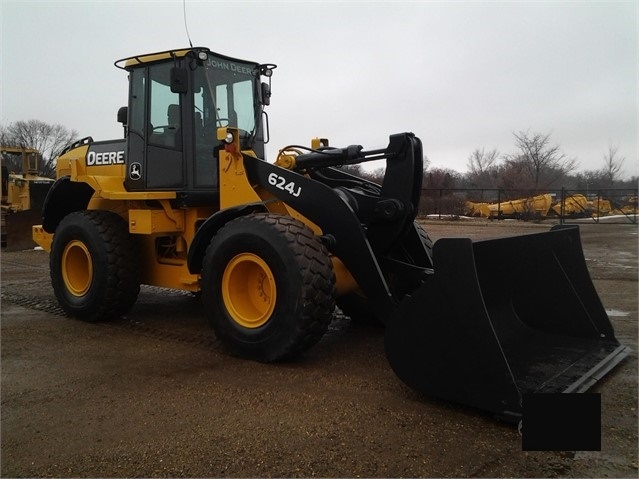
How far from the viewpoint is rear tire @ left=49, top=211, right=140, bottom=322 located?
580 centimetres

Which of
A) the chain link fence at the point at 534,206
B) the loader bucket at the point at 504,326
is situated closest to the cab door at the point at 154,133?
the loader bucket at the point at 504,326

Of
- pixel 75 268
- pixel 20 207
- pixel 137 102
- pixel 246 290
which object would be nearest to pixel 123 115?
pixel 137 102

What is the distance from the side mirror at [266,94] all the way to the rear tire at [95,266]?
214cm

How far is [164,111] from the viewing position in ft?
19.2

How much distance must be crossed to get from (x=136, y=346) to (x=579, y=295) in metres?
4.01

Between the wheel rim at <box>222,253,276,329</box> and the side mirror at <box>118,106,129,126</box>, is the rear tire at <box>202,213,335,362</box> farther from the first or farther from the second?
the side mirror at <box>118,106,129,126</box>

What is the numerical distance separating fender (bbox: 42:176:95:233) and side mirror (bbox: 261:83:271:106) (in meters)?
2.45

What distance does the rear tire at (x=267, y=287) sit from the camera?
4.13m

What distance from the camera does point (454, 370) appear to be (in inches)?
131

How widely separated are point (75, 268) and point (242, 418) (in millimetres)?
3922

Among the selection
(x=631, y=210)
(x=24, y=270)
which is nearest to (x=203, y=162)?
(x=24, y=270)

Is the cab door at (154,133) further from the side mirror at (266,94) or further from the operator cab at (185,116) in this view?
the side mirror at (266,94)

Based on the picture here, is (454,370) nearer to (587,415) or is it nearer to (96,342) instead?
(587,415)

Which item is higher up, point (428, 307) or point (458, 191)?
point (458, 191)
